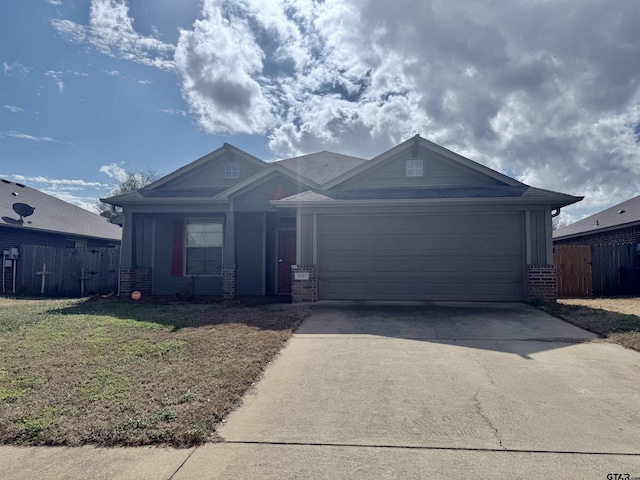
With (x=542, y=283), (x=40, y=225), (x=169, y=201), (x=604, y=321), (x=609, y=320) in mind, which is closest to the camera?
(x=604, y=321)

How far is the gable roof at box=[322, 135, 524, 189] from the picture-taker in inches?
435

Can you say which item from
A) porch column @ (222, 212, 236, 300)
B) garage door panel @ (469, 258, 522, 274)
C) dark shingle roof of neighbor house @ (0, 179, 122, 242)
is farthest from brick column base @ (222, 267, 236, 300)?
dark shingle roof of neighbor house @ (0, 179, 122, 242)

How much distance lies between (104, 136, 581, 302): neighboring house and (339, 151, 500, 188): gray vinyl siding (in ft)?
0.09

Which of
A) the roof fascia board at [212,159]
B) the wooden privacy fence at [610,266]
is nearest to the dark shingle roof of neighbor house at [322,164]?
the roof fascia board at [212,159]

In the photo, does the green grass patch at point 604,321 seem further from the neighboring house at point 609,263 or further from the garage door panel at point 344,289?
the neighboring house at point 609,263

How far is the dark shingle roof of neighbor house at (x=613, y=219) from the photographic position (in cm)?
1572

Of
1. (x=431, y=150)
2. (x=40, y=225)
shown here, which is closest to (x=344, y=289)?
(x=431, y=150)

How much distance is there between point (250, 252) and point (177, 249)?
2.32 meters

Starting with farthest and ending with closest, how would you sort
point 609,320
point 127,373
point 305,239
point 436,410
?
1. point 305,239
2. point 609,320
3. point 127,373
4. point 436,410

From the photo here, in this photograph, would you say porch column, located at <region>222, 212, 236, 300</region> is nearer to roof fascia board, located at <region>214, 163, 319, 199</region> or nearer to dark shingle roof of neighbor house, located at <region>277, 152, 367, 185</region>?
roof fascia board, located at <region>214, 163, 319, 199</region>

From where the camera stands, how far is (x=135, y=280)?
12.3 metres

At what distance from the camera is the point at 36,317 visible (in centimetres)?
792

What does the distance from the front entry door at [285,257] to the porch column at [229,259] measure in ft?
5.39

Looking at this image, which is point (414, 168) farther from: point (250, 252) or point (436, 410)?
point (436, 410)
